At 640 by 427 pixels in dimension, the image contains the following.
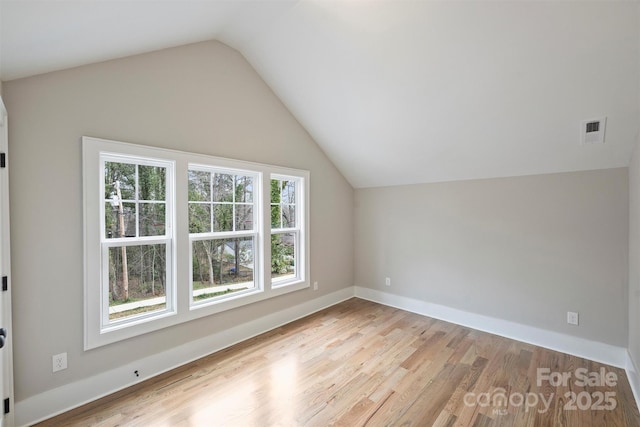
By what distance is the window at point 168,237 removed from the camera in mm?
2199

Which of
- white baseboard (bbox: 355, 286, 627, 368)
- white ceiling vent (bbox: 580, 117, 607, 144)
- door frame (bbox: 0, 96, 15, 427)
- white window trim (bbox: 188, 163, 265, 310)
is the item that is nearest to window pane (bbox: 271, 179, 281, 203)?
white window trim (bbox: 188, 163, 265, 310)

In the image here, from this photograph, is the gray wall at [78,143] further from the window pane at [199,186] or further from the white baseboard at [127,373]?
the window pane at [199,186]

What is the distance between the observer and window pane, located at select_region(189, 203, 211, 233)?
2826mm

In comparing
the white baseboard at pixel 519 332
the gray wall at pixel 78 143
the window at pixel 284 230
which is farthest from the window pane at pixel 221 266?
the white baseboard at pixel 519 332

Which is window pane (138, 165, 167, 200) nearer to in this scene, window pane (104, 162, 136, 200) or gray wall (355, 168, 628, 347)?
window pane (104, 162, 136, 200)

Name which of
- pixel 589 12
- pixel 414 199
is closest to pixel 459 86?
pixel 589 12

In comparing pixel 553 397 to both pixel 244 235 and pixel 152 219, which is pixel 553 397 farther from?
pixel 152 219

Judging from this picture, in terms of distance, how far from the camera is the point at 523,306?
310cm

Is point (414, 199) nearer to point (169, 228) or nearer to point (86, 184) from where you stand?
point (169, 228)

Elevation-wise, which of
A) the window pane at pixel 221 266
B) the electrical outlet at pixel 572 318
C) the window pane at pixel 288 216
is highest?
the window pane at pixel 288 216

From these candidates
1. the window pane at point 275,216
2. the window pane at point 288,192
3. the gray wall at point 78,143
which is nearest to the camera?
the gray wall at point 78,143

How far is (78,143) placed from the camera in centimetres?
210

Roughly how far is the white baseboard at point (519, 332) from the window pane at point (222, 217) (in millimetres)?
2608

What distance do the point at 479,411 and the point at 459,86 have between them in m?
2.62
